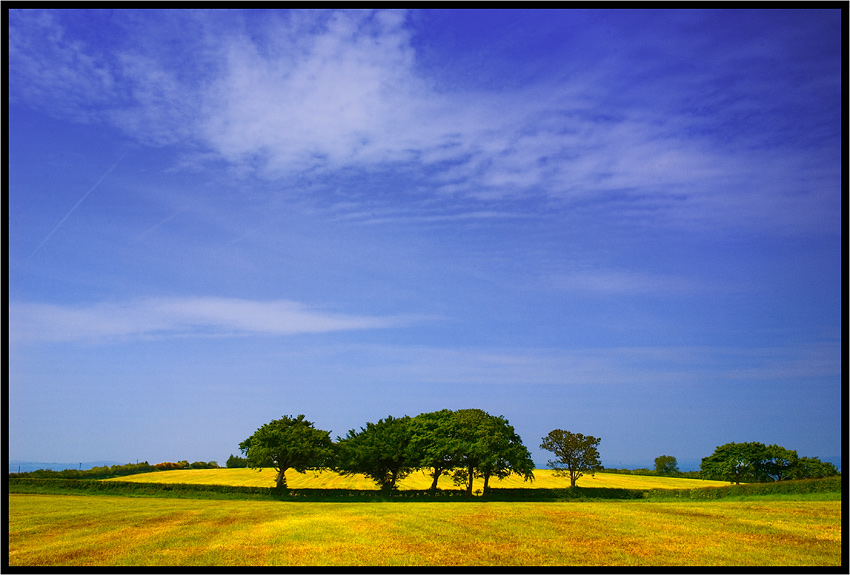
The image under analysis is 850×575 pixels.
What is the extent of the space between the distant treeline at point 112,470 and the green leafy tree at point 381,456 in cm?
3609

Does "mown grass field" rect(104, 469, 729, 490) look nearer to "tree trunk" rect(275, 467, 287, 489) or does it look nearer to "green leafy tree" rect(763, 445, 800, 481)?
"tree trunk" rect(275, 467, 287, 489)

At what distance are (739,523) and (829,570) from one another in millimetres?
19486

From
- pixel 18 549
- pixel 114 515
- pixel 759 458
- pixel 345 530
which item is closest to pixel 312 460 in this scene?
pixel 114 515

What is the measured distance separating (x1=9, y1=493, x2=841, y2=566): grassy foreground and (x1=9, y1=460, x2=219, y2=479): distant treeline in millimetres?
42130

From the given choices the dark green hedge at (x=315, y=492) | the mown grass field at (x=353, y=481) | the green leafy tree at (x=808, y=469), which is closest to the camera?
the dark green hedge at (x=315, y=492)

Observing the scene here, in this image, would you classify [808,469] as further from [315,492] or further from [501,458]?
[315,492]

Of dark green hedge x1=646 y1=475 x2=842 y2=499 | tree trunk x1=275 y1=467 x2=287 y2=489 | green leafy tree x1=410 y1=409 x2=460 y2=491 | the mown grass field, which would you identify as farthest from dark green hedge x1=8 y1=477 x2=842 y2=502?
the mown grass field

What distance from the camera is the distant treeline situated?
7581 cm

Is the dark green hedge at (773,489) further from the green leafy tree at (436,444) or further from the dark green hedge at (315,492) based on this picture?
the green leafy tree at (436,444)

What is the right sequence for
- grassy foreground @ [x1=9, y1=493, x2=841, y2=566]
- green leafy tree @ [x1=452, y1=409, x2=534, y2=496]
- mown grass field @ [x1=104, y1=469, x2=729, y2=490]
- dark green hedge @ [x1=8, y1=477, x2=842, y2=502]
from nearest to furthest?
grassy foreground @ [x1=9, y1=493, x2=841, y2=566] → dark green hedge @ [x1=8, y1=477, x2=842, y2=502] → green leafy tree @ [x1=452, y1=409, x2=534, y2=496] → mown grass field @ [x1=104, y1=469, x2=729, y2=490]

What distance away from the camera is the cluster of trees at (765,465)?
90750 mm

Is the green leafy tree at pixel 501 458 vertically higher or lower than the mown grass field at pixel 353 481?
higher

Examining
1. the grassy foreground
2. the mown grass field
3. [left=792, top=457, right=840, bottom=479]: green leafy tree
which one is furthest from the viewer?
[left=792, top=457, right=840, bottom=479]: green leafy tree

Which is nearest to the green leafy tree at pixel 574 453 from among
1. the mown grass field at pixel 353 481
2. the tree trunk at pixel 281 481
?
the mown grass field at pixel 353 481
